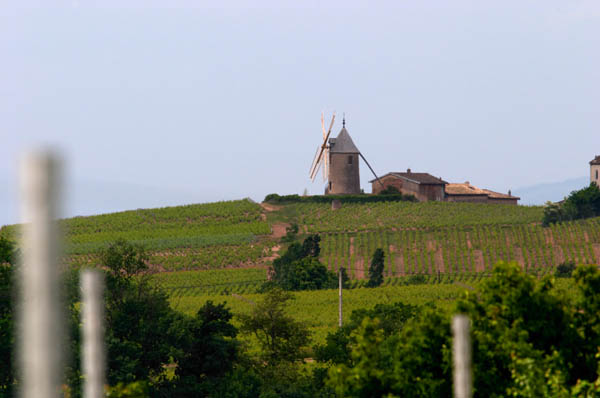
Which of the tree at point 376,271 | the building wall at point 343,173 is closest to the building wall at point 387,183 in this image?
the building wall at point 343,173

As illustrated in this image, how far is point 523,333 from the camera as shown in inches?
606

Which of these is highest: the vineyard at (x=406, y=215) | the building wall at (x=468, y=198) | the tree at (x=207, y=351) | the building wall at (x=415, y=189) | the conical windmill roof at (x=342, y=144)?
the conical windmill roof at (x=342, y=144)

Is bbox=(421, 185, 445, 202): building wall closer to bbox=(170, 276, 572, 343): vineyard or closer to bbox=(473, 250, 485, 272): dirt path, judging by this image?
bbox=(473, 250, 485, 272): dirt path

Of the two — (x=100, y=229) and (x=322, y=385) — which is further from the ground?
(x=100, y=229)

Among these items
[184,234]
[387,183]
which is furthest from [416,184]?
[184,234]

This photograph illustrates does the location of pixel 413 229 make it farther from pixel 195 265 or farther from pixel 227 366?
pixel 227 366

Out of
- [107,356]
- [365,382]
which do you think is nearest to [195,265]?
[107,356]

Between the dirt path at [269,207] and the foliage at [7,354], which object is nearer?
the foliage at [7,354]

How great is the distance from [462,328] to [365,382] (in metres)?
12.1

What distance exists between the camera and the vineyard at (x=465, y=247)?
7669cm

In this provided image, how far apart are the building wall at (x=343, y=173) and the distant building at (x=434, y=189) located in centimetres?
458

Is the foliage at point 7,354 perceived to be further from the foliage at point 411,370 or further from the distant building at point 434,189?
the distant building at point 434,189

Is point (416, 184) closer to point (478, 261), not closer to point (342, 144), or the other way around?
point (342, 144)

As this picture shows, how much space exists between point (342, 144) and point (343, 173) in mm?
3975
